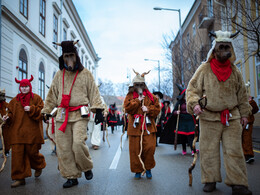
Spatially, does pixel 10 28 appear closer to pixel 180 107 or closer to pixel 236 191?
pixel 180 107

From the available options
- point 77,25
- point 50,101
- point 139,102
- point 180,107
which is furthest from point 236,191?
point 77,25

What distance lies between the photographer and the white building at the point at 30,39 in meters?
15.9

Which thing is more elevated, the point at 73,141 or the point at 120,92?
the point at 120,92

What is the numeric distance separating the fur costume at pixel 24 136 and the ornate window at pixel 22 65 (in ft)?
43.8

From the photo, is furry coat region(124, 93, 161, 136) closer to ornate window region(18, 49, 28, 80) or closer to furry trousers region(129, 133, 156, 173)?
furry trousers region(129, 133, 156, 173)

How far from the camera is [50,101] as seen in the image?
5375mm

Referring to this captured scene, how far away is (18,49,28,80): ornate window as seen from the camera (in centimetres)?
1820

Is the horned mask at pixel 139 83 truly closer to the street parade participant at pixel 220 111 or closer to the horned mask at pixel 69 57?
the horned mask at pixel 69 57

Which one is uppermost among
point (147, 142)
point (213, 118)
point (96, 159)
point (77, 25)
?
point (77, 25)

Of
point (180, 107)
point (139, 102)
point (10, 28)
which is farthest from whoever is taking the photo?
point (10, 28)

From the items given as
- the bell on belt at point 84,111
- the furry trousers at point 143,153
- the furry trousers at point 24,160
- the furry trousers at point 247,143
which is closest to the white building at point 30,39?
the furry trousers at point 24,160

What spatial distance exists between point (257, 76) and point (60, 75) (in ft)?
47.2

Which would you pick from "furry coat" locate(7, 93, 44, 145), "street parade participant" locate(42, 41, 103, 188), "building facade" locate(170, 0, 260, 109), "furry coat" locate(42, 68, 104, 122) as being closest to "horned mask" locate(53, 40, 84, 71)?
"street parade participant" locate(42, 41, 103, 188)

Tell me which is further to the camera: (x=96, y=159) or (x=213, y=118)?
(x=96, y=159)
